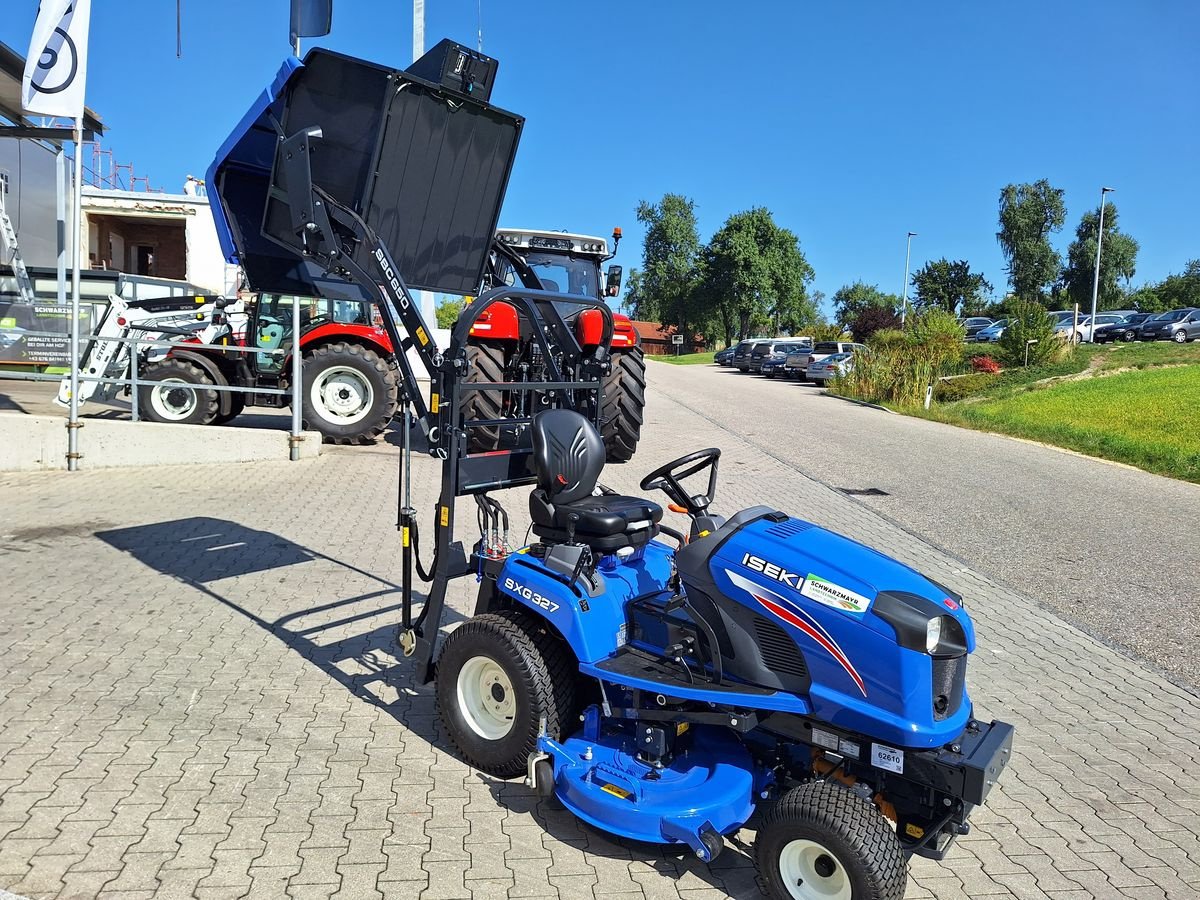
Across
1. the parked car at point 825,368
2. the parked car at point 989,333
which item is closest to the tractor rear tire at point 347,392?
the parked car at point 825,368

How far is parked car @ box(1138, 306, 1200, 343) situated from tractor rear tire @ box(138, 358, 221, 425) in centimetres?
3253

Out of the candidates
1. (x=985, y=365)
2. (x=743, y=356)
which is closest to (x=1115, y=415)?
(x=985, y=365)

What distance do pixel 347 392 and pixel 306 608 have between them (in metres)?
6.66

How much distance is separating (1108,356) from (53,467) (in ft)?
89.5

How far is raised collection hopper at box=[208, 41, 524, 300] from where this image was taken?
14.2 ft

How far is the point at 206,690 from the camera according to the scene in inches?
179

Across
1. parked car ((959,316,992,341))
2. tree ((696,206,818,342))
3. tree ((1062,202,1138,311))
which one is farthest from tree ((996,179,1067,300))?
parked car ((959,316,992,341))

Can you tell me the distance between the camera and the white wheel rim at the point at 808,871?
2824 millimetres

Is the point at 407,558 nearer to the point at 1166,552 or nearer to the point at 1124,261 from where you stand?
the point at 1166,552

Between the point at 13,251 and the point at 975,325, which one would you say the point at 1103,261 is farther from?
the point at 13,251

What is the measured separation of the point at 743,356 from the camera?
1841 inches

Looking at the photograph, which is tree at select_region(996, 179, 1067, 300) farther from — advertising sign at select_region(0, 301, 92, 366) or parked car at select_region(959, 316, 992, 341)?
advertising sign at select_region(0, 301, 92, 366)

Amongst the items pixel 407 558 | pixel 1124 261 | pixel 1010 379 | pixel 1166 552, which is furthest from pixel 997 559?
pixel 1124 261

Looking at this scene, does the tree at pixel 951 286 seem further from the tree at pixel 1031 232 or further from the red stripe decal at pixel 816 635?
the red stripe decal at pixel 816 635
